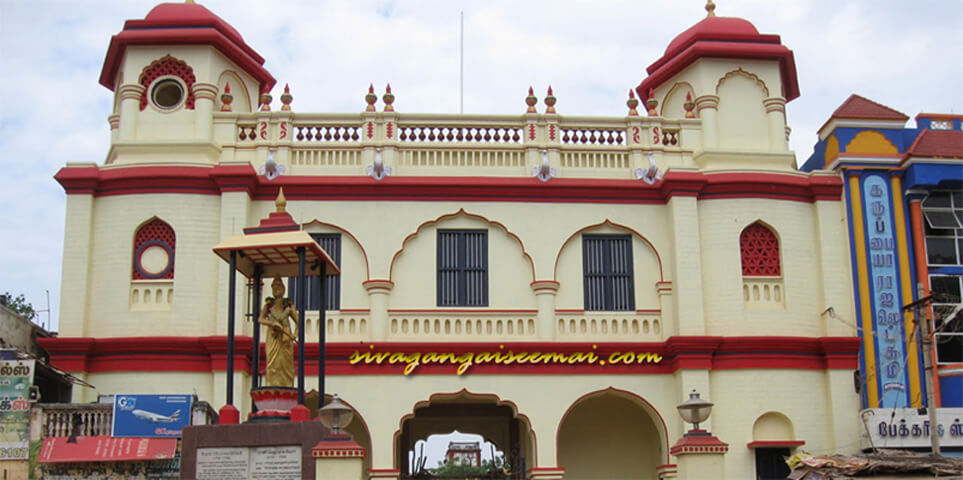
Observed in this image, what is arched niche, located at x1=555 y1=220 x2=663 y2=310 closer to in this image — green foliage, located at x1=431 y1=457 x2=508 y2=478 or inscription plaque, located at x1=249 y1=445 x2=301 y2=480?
green foliage, located at x1=431 y1=457 x2=508 y2=478

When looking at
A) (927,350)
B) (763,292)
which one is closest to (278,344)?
(763,292)

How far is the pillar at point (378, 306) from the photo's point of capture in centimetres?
2266

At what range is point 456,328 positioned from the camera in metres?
22.9

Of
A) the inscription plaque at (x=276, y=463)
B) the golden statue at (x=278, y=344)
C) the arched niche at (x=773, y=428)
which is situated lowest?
the inscription plaque at (x=276, y=463)

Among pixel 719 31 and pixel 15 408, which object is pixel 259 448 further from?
pixel 719 31

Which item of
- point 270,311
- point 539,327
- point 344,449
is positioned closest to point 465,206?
point 539,327

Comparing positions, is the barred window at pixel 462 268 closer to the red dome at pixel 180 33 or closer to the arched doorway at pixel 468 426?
the arched doorway at pixel 468 426

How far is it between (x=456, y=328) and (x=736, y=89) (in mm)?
8180

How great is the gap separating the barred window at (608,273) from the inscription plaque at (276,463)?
9.63 m

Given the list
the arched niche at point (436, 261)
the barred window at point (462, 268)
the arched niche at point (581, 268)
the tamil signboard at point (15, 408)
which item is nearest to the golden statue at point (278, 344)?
the tamil signboard at point (15, 408)

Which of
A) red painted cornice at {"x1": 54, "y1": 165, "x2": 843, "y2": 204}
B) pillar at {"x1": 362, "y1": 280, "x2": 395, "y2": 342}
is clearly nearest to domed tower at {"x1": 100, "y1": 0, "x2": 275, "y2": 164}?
red painted cornice at {"x1": 54, "y1": 165, "x2": 843, "y2": 204}

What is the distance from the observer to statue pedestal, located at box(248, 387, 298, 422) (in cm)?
1582

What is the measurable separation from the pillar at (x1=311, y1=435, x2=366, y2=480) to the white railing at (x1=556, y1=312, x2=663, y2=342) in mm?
8795

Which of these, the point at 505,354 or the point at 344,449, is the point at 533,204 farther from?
the point at 344,449
